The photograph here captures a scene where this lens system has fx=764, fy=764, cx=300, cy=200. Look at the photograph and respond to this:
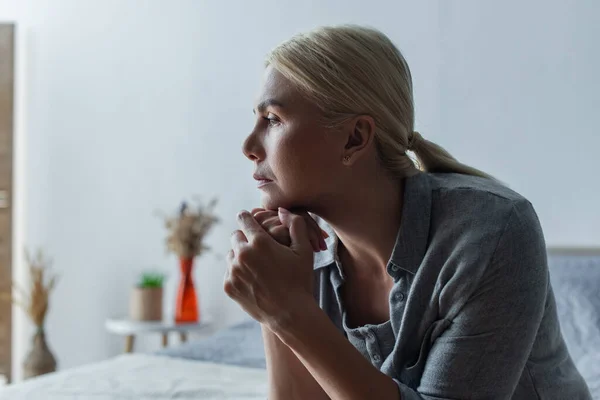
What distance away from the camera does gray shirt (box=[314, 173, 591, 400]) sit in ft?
3.50

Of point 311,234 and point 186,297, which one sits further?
point 186,297

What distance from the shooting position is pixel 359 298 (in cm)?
135

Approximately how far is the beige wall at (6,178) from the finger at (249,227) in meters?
2.76

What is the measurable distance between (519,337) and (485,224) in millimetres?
167

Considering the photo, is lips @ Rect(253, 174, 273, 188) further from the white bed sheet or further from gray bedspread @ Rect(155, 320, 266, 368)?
gray bedspread @ Rect(155, 320, 266, 368)

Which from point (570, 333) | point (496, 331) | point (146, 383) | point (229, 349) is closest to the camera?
point (496, 331)

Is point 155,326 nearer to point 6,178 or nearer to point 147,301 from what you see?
point 147,301

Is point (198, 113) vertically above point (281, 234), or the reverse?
point (198, 113)

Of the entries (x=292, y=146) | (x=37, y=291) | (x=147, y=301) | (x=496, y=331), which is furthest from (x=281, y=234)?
(x=37, y=291)

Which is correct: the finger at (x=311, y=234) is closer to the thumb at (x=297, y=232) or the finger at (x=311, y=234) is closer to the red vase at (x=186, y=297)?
the thumb at (x=297, y=232)

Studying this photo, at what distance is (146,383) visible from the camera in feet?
5.91

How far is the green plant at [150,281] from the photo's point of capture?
3.20 m

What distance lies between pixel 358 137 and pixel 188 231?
1.98 m

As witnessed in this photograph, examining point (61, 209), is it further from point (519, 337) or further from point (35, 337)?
A: point (519, 337)
